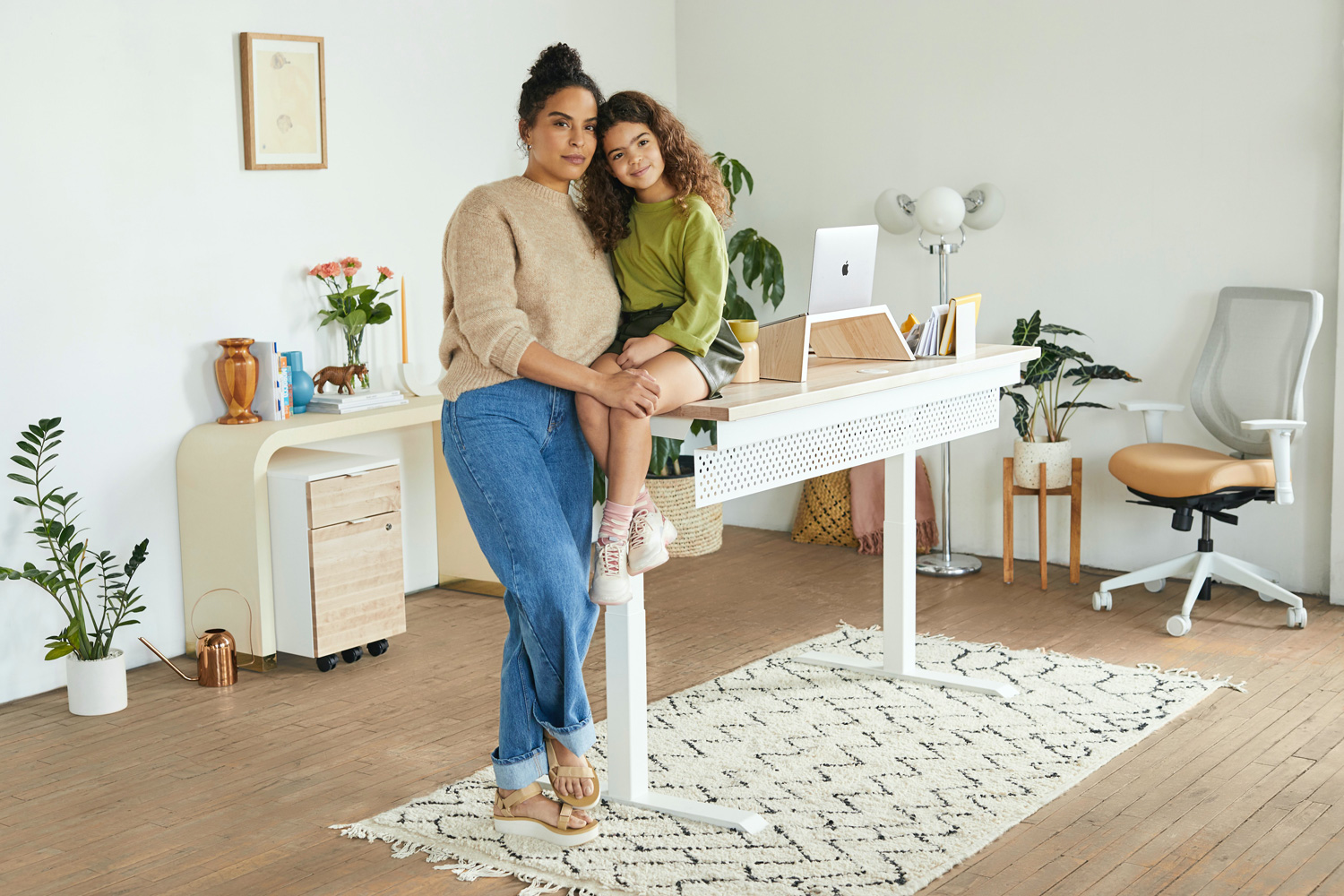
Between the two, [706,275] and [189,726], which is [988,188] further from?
[189,726]

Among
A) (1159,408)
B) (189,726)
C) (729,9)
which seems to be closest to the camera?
(189,726)

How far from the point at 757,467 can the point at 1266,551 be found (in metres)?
2.70

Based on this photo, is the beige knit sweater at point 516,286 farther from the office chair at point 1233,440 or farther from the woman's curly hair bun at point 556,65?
the office chair at point 1233,440

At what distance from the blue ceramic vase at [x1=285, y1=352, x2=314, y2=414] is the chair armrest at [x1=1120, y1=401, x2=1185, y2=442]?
2787 mm


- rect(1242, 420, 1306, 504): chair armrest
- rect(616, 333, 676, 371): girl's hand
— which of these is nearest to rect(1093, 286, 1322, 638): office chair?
rect(1242, 420, 1306, 504): chair armrest

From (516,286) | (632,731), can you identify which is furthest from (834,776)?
Answer: (516,286)

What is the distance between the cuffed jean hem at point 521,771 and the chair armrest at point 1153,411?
2.75 metres

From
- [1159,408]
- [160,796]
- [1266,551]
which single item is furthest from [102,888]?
[1266,551]

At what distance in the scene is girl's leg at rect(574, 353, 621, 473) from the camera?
105 inches

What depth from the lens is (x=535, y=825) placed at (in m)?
2.89

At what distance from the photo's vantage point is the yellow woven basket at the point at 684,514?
18.2 feet

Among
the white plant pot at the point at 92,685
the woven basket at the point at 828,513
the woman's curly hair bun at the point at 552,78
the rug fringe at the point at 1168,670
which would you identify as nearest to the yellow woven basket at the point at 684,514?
the woven basket at the point at 828,513

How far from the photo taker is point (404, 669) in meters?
4.18

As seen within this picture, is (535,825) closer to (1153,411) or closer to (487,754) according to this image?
(487,754)
